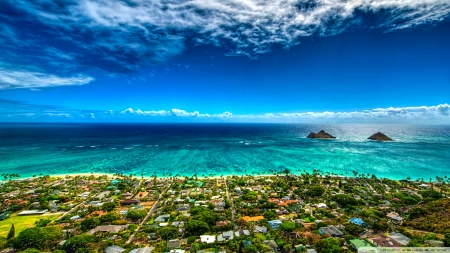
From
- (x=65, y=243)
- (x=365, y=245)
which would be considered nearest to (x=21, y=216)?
(x=65, y=243)

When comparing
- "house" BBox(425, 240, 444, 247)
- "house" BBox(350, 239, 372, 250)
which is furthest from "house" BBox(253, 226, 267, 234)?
"house" BBox(425, 240, 444, 247)

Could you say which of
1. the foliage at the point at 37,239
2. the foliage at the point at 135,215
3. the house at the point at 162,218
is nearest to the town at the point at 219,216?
the foliage at the point at 37,239

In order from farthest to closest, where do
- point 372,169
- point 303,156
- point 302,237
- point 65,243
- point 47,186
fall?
point 303,156 < point 372,169 < point 47,186 < point 302,237 < point 65,243

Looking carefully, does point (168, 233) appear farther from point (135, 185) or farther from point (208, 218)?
point (135, 185)

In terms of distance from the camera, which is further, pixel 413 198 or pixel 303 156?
pixel 303 156

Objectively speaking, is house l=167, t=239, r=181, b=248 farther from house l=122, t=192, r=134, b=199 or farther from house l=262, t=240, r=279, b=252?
house l=122, t=192, r=134, b=199

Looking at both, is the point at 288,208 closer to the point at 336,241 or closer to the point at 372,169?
the point at 336,241

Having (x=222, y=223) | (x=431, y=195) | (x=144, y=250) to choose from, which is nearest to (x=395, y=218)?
(x=431, y=195)

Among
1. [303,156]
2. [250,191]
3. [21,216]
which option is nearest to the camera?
[21,216]
